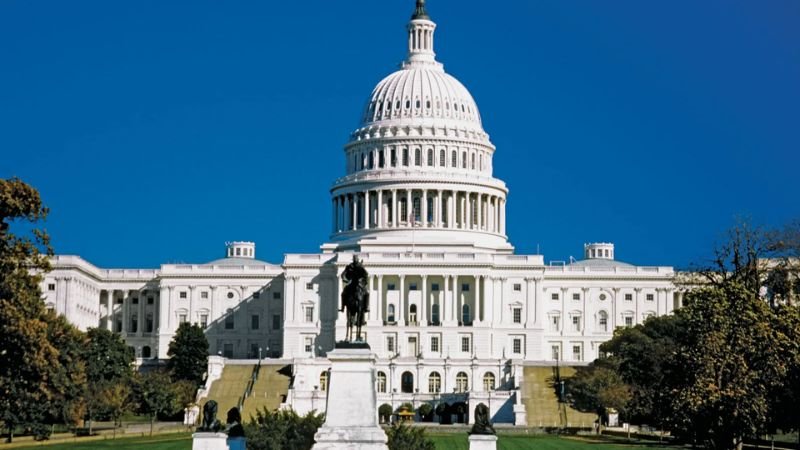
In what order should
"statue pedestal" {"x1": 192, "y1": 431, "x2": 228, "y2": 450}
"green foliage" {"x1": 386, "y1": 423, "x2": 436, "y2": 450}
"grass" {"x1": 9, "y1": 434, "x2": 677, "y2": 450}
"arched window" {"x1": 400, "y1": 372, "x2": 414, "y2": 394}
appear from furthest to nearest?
"arched window" {"x1": 400, "y1": 372, "x2": 414, "y2": 394}, "grass" {"x1": 9, "y1": 434, "x2": 677, "y2": 450}, "green foliage" {"x1": 386, "y1": 423, "x2": 436, "y2": 450}, "statue pedestal" {"x1": 192, "y1": 431, "x2": 228, "y2": 450}

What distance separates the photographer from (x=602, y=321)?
582ft

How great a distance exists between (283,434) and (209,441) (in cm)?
1095

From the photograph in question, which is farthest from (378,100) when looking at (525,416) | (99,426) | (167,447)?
(167,447)

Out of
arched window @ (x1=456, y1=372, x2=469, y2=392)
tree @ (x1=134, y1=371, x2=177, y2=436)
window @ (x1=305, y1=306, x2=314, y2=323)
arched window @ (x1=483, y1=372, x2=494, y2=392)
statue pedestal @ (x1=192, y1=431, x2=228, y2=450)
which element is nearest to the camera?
statue pedestal @ (x1=192, y1=431, x2=228, y2=450)

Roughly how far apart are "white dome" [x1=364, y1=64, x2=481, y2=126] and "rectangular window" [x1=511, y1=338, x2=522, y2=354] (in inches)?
1174

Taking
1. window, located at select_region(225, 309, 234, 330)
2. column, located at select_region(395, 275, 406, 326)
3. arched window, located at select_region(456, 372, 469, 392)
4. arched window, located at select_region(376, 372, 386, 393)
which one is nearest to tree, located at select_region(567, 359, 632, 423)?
arched window, located at select_region(456, 372, 469, 392)

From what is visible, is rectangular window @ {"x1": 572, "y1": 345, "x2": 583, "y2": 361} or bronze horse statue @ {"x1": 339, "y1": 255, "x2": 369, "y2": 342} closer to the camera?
bronze horse statue @ {"x1": 339, "y1": 255, "x2": 369, "y2": 342}

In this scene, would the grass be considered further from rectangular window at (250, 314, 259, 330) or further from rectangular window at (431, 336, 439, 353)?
rectangular window at (250, 314, 259, 330)

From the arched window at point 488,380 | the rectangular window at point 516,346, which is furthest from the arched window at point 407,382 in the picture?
the rectangular window at point 516,346

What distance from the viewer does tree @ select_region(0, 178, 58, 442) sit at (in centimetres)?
7862

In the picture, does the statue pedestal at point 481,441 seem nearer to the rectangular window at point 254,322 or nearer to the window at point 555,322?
the window at point 555,322

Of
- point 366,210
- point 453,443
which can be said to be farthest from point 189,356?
point 453,443

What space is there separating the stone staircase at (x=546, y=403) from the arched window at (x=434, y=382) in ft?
24.6

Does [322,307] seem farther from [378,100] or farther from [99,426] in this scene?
[99,426]
